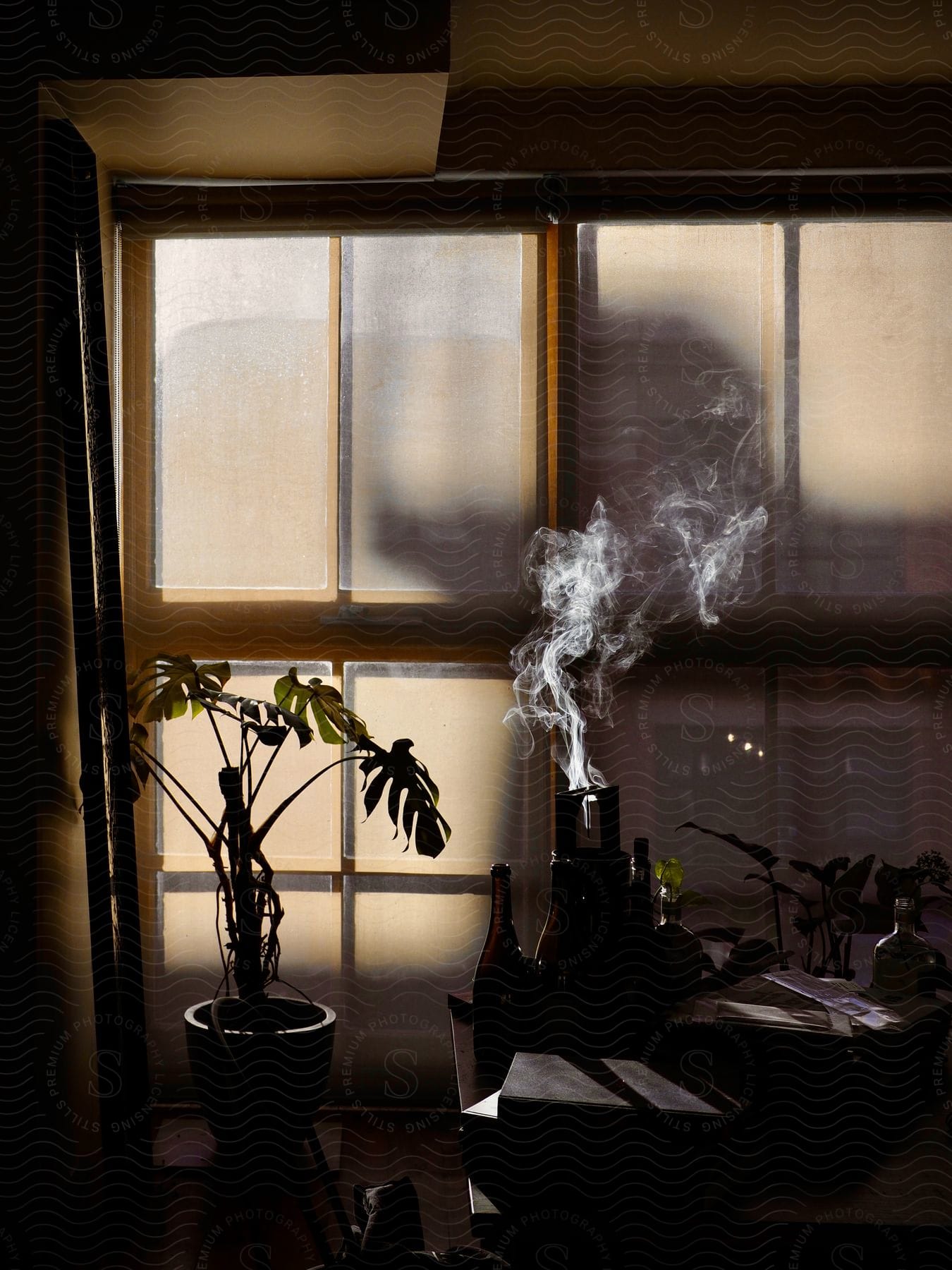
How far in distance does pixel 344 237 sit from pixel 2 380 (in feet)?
2.53

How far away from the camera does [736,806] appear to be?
196 cm

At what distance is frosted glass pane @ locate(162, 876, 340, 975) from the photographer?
1982 mm

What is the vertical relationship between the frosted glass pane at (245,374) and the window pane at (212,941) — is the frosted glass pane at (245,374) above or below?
above

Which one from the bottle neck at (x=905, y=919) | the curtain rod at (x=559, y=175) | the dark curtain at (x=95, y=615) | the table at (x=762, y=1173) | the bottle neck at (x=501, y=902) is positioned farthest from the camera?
the curtain rod at (x=559, y=175)

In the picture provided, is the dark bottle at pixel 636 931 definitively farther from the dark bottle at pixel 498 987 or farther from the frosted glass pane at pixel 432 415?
the frosted glass pane at pixel 432 415

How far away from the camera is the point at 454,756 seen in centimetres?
197

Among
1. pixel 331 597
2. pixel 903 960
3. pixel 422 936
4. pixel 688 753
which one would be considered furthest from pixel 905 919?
pixel 331 597

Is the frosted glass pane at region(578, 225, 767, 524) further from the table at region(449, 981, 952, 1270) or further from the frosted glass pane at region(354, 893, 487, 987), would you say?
the table at region(449, 981, 952, 1270)

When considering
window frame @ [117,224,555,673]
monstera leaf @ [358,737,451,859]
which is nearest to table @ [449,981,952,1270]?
monstera leaf @ [358,737,451,859]

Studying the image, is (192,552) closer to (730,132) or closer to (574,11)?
(574,11)

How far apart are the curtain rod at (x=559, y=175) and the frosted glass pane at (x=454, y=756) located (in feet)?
3.34

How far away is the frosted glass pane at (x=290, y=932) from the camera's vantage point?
1.98 m

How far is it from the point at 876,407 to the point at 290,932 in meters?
1.66

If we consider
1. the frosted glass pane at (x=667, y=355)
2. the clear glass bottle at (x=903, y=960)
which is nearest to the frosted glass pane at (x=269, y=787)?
the frosted glass pane at (x=667, y=355)
